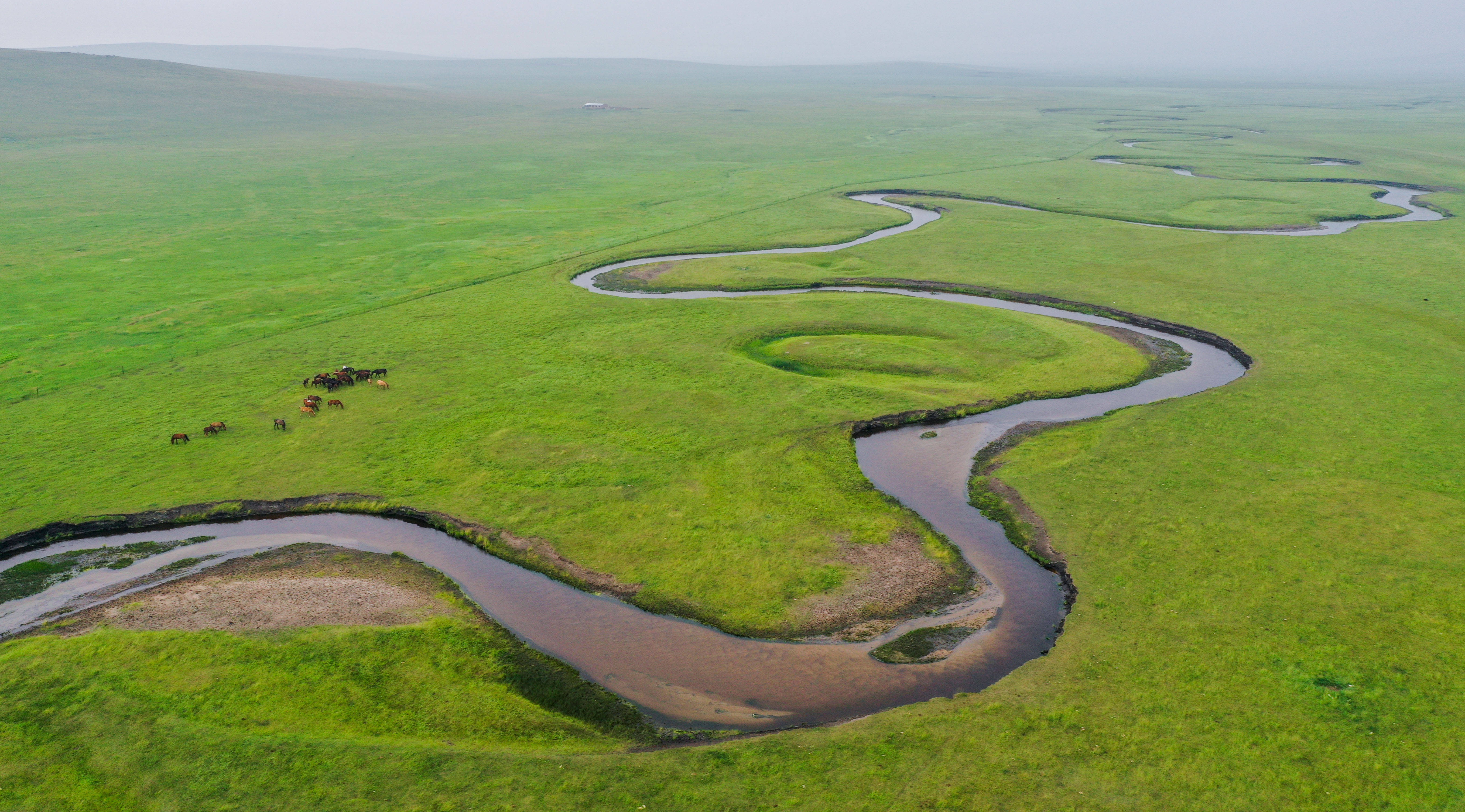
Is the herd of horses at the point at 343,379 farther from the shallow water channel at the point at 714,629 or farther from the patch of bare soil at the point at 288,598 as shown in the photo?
the patch of bare soil at the point at 288,598

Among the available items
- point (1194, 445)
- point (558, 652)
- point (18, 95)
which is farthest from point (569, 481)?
point (18, 95)

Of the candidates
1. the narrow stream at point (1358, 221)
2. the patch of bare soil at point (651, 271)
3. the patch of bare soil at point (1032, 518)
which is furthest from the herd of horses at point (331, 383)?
the narrow stream at point (1358, 221)

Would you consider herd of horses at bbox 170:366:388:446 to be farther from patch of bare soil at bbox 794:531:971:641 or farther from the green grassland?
patch of bare soil at bbox 794:531:971:641

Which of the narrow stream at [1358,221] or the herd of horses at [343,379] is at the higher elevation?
the narrow stream at [1358,221]

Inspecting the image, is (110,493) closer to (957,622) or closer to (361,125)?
(957,622)

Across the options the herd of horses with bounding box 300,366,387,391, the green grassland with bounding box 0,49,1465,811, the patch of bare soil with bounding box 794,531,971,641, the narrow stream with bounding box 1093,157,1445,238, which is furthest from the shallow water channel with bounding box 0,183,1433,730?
the narrow stream with bounding box 1093,157,1445,238

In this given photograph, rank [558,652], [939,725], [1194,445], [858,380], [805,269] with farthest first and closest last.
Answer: [805,269]
[858,380]
[1194,445]
[558,652]
[939,725]

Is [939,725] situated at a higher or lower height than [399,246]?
lower
